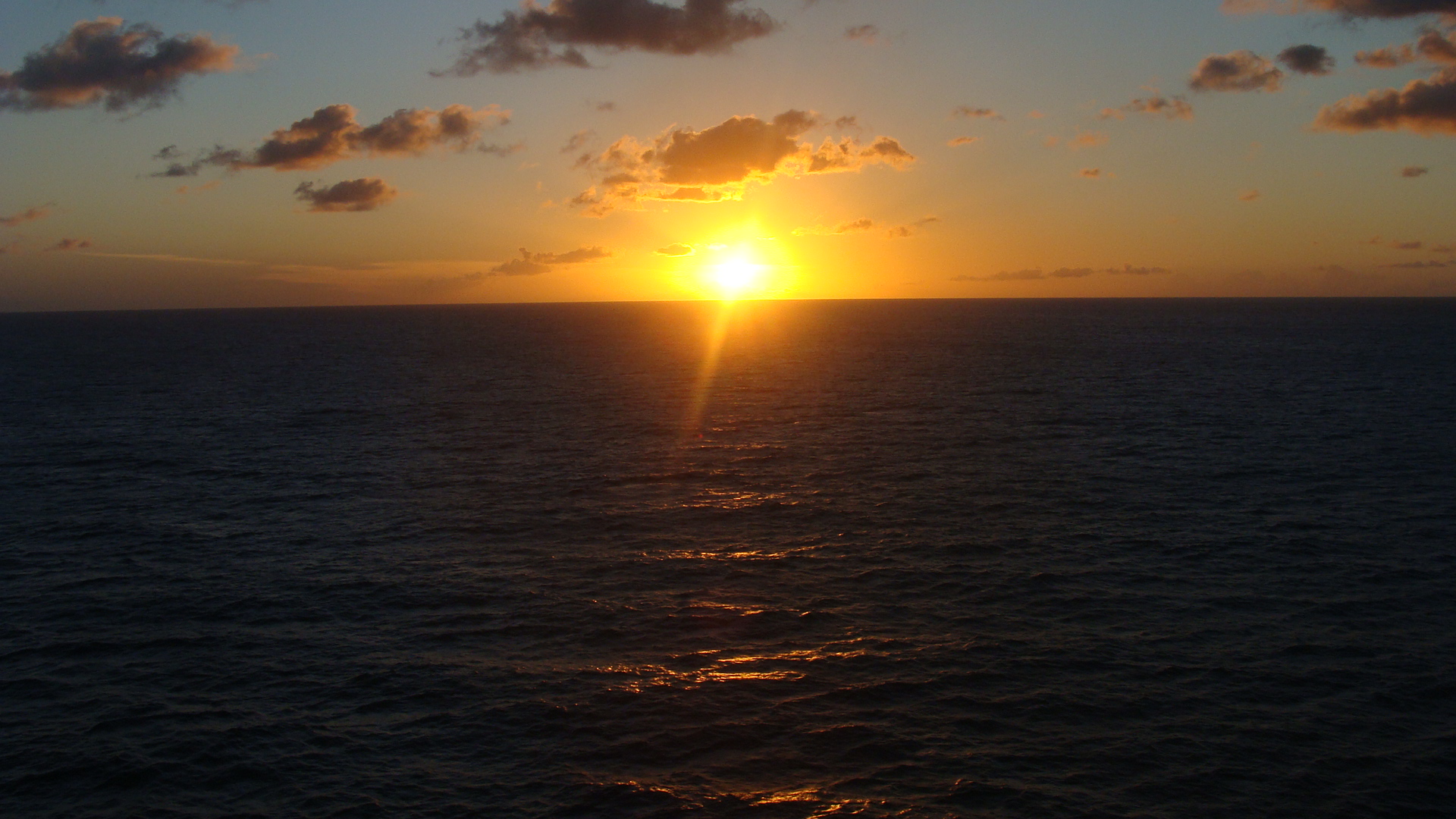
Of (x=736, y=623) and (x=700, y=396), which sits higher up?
(x=700, y=396)

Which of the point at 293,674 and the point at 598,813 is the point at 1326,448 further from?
the point at 293,674

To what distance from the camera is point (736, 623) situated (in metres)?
37.9

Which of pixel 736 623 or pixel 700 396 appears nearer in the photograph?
pixel 736 623

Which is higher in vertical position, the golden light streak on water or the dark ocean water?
the golden light streak on water

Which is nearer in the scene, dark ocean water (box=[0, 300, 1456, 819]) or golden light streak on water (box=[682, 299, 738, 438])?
dark ocean water (box=[0, 300, 1456, 819])

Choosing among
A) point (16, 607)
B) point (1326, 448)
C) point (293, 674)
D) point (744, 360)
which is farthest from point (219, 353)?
point (1326, 448)

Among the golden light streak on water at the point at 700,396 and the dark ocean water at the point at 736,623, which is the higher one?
the golden light streak on water at the point at 700,396

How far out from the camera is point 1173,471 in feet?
206

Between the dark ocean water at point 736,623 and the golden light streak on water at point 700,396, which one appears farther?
the golden light streak on water at point 700,396

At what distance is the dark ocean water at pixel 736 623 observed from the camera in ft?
88.7

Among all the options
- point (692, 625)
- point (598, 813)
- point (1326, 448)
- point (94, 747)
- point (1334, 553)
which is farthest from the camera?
point (1326, 448)

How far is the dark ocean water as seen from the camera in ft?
88.7

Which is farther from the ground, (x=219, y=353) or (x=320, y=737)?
(x=219, y=353)

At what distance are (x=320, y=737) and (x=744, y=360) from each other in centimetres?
13652
